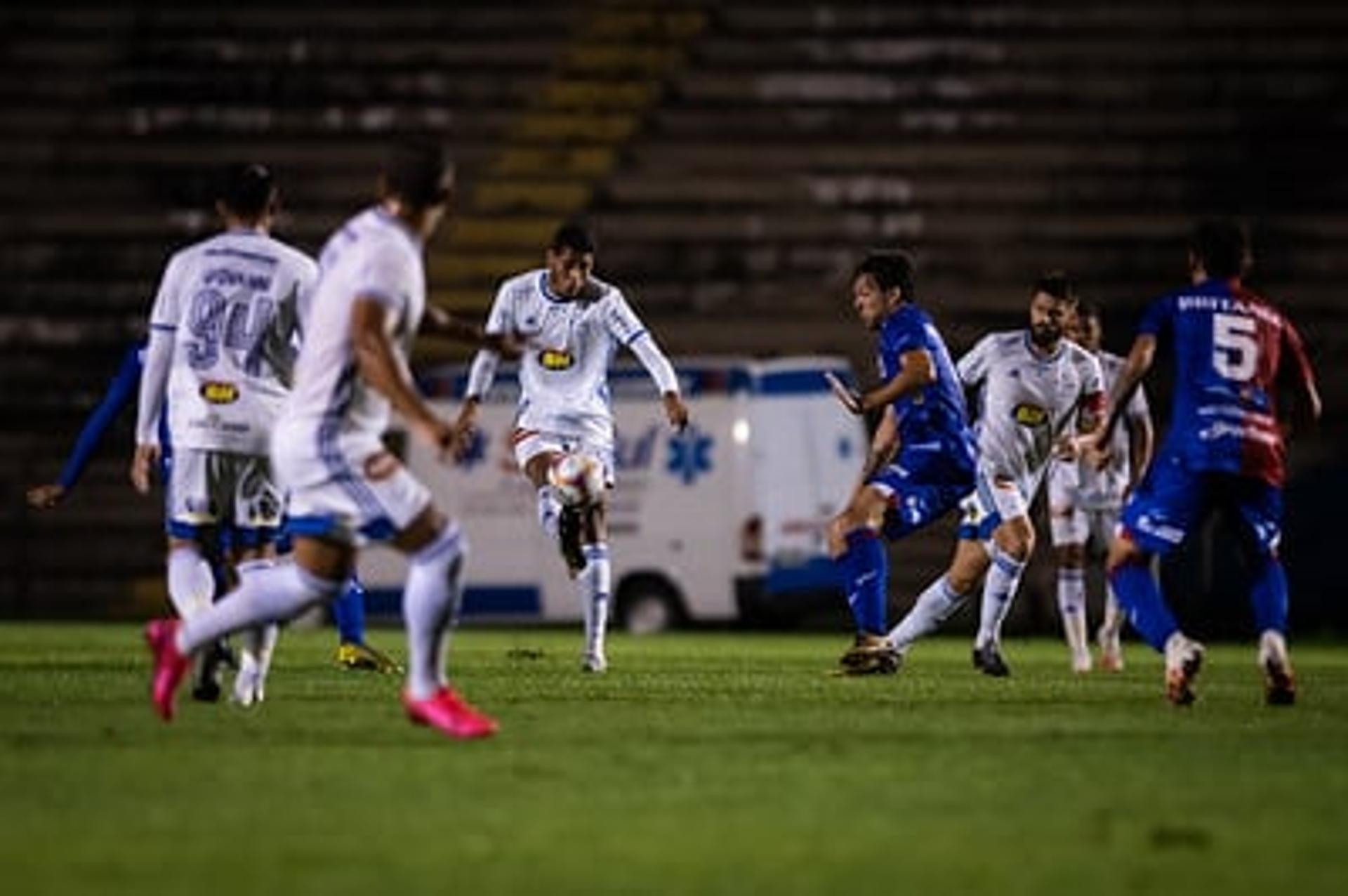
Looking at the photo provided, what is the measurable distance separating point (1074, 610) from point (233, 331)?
7634 mm

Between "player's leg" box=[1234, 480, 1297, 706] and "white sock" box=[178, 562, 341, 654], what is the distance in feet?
14.3

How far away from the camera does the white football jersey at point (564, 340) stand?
17891 millimetres

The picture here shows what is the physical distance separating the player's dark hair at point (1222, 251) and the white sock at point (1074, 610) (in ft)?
17.3

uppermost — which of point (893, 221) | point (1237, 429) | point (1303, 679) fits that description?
point (893, 221)

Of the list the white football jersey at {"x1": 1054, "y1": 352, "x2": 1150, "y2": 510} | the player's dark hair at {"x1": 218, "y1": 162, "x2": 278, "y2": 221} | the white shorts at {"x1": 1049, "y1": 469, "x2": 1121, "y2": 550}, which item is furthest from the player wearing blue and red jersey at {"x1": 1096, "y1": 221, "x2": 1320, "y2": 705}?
the white shorts at {"x1": 1049, "y1": 469, "x2": 1121, "y2": 550}

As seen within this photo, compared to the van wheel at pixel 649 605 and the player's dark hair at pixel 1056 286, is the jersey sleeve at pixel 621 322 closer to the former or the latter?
the player's dark hair at pixel 1056 286

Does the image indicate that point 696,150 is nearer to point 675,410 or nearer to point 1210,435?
point 675,410

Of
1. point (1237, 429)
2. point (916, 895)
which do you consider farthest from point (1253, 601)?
point (916, 895)

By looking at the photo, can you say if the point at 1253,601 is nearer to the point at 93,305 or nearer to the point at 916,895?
the point at 916,895

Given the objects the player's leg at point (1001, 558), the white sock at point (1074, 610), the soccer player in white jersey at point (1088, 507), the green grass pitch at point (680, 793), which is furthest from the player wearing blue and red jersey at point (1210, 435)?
the white sock at point (1074, 610)

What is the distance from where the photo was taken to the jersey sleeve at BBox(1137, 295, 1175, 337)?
14.3m

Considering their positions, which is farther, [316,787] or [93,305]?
[93,305]

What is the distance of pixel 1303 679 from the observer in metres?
18.2

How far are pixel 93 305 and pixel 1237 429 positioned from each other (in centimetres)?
2192
